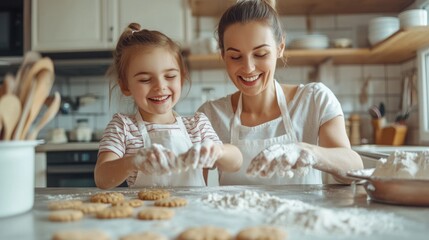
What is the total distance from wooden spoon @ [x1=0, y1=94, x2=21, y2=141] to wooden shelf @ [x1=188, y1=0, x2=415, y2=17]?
1.90 metres

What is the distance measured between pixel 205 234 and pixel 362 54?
2081mm

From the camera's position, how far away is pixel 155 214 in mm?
704

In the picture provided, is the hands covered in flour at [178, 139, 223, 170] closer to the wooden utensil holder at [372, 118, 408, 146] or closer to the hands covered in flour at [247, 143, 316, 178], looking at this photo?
the hands covered in flour at [247, 143, 316, 178]

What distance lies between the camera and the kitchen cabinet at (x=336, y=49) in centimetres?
231

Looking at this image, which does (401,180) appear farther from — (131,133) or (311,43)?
(311,43)

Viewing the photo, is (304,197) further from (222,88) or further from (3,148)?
(222,88)

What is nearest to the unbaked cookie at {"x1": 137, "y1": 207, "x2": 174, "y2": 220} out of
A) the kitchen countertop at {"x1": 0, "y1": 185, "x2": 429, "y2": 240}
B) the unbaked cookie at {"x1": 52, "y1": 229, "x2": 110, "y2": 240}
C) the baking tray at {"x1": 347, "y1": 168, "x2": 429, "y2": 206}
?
the kitchen countertop at {"x1": 0, "y1": 185, "x2": 429, "y2": 240}

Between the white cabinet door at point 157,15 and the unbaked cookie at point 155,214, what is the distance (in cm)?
195

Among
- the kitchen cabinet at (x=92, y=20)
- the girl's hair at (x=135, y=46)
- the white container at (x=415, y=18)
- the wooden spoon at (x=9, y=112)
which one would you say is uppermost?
the kitchen cabinet at (x=92, y=20)

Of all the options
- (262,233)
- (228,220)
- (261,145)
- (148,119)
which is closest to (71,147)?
(148,119)

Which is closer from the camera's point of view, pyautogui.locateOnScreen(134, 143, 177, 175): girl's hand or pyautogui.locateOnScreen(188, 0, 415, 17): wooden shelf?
pyautogui.locateOnScreen(134, 143, 177, 175): girl's hand

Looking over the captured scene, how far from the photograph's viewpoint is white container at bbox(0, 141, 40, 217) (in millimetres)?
690

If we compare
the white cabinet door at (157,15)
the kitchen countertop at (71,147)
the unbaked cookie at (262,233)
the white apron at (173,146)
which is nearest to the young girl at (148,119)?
the white apron at (173,146)

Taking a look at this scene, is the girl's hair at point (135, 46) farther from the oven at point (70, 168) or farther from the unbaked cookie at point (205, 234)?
the oven at point (70, 168)
